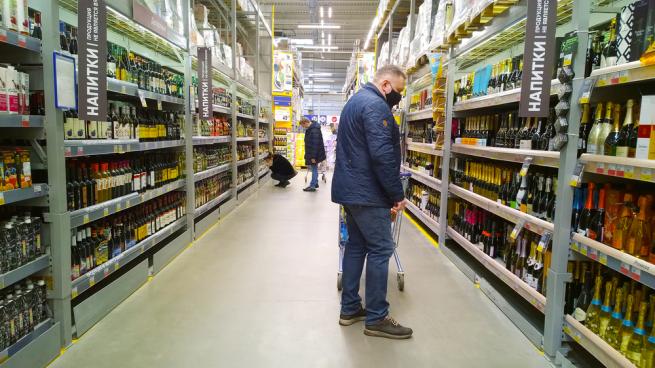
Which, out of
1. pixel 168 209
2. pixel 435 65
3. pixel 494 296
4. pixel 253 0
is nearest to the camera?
pixel 494 296

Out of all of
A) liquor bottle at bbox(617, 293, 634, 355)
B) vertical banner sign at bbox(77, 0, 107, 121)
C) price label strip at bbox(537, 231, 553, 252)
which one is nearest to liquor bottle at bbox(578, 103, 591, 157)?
price label strip at bbox(537, 231, 553, 252)

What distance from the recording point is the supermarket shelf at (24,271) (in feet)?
7.23

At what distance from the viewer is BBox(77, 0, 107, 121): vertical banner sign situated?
102 inches

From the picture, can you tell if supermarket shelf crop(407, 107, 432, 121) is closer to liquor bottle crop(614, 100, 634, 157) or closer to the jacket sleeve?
the jacket sleeve

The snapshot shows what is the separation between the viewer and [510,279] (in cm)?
326

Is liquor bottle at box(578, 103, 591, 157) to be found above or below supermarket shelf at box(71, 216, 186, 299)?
above

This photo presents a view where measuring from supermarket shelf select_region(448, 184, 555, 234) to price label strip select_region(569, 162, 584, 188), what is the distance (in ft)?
1.15

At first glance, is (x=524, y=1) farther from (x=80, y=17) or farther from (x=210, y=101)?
(x=210, y=101)

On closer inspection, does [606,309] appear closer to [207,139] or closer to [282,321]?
[282,321]

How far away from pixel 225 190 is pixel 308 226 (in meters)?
1.95

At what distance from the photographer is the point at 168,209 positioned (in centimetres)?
472

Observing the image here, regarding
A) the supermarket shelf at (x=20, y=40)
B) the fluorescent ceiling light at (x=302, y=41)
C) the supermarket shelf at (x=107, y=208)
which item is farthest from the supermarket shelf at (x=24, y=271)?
the fluorescent ceiling light at (x=302, y=41)

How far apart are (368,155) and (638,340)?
1.79 m

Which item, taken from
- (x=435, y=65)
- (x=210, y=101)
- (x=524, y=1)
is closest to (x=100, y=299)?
(x=210, y=101)
